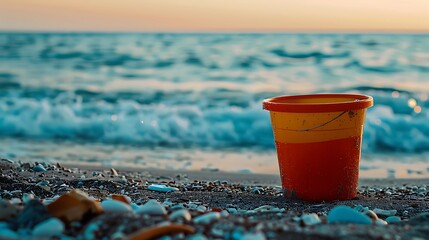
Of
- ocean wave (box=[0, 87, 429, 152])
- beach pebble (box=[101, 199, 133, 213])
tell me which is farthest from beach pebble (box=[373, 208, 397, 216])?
ocean wave (box=[0, 87, 429, 152])

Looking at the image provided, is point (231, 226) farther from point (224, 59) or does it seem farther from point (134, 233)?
point (224, 59)

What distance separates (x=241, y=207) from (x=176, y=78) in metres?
11.7

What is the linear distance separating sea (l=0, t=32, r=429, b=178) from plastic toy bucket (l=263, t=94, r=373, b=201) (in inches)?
80.7

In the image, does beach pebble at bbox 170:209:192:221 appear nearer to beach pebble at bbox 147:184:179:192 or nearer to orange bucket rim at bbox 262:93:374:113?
orange bucket rim at bbox 262:93:374:113

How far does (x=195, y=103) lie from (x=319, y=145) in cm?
740

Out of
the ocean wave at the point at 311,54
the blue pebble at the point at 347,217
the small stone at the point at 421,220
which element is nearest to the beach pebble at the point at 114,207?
the blue pebble at the point at 347,217

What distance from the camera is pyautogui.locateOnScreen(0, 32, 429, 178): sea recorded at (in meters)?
7.17

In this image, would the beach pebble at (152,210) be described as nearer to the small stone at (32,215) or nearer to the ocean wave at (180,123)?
the small stone at (32,215)

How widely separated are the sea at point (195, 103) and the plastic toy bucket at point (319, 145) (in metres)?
2.05

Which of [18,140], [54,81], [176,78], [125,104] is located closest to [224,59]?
[176,78]

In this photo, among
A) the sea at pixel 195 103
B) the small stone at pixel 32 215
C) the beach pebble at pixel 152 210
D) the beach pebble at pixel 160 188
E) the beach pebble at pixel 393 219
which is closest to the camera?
the small stone at pixel 32 215

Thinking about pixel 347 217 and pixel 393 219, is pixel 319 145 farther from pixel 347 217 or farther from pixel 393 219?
pixel 347 217

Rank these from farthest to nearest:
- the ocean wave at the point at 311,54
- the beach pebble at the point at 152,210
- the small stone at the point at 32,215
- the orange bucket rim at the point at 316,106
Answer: the ocean wave at the point at 311,54, the orange bucket rim at the point at 316,106, the beach pebble at the point at 152,210, the small stone at the point at 32,215

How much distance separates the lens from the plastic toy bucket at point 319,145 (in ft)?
12.6
